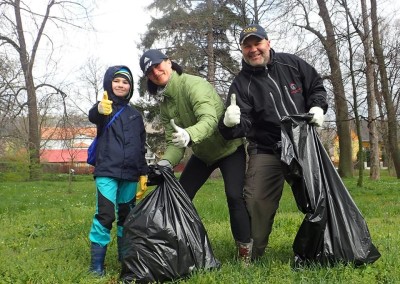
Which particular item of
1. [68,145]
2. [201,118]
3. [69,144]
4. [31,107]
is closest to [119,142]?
[201,118]

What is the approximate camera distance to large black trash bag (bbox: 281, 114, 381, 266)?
3.05 meters

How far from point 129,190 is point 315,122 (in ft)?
5.42

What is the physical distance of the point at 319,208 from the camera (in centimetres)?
306

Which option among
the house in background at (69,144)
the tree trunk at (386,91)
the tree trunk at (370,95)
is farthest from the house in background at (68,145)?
the tree trunk at (386,91)

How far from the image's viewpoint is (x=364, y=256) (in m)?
3.04

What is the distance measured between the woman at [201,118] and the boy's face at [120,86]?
0.27m

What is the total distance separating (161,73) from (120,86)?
1.64 ft

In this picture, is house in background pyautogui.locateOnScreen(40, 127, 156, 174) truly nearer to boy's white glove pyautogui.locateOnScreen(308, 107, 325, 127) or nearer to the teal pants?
the teal pants

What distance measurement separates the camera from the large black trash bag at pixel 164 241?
2971 millimetres

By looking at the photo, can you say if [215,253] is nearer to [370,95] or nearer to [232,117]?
[232,117]

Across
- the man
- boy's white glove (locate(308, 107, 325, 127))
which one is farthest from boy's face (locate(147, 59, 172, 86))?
boy's white glove (locate(308, 107, 325, 127))

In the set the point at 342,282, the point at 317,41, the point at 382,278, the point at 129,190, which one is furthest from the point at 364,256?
the point at 317,41

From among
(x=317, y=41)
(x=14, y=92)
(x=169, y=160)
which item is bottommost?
(x=169, y=160)

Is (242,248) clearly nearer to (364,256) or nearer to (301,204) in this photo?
(301,204)
